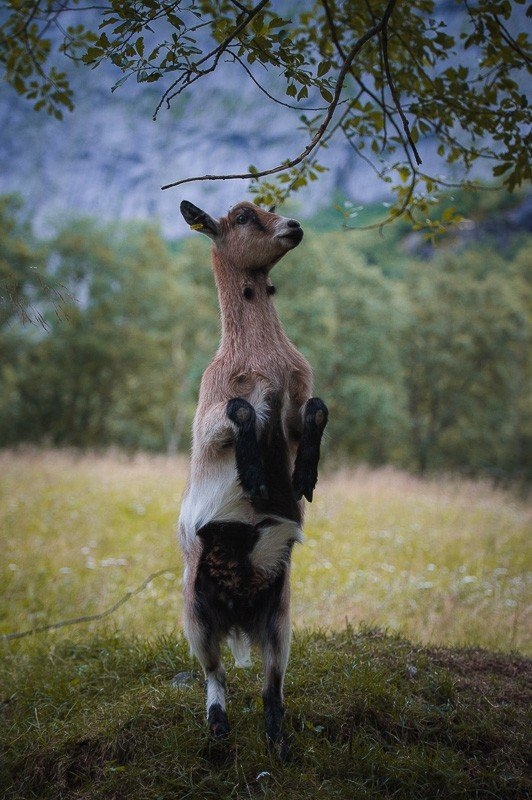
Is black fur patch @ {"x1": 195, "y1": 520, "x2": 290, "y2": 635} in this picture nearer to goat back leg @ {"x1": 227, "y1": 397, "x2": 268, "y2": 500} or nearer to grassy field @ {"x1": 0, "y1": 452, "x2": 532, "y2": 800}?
goat back leg @ {"x1": 227, "y1": 397, "x2": 268, "y2": 500}

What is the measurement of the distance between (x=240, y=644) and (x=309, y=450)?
1231mm

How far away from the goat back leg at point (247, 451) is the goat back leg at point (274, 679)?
2.50ft

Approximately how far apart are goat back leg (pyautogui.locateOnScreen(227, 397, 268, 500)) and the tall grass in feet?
9.32

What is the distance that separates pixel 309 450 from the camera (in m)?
3.11

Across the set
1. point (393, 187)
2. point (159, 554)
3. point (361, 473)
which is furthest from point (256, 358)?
point (361, 473)

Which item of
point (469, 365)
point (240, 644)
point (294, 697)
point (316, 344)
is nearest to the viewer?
point (240, 644)

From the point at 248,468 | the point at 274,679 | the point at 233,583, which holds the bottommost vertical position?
the point at 274,679

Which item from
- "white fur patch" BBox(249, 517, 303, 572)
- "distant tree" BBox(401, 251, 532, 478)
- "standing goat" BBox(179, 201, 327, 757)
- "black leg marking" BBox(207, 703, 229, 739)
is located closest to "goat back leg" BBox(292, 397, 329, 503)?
"standing goat" BBox(179, 201, 327, 757)

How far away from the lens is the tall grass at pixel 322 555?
21.8 feet

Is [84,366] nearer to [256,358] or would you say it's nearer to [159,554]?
[159,554]

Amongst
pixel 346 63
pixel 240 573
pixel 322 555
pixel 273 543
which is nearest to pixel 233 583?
pixel 240 573

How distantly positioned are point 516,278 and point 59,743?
93.6 ft

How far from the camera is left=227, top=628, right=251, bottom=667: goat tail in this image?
3.46 meters

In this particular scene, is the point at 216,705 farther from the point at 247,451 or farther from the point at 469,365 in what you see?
the point at 469,365
